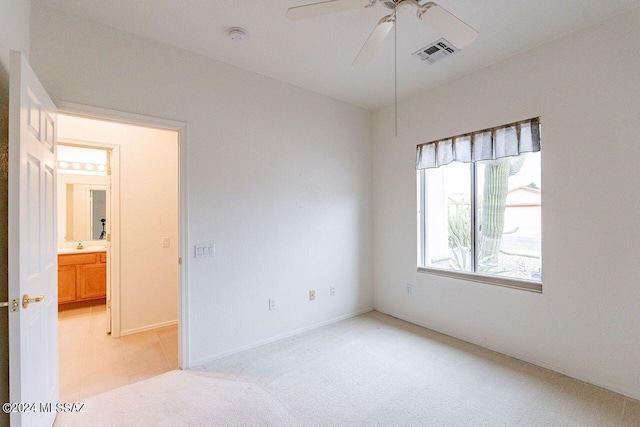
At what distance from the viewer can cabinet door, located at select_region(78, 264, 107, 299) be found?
4461mm

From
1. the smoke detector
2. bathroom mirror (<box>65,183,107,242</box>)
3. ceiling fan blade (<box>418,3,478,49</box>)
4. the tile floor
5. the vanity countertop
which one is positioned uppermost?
the smoke detector

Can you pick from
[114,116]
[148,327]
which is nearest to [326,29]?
[114,116]

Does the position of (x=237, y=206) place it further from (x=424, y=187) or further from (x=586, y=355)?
(x=586, y=355)

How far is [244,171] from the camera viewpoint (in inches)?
119

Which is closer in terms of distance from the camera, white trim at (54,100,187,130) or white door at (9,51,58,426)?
white door at (9,51,58,426)

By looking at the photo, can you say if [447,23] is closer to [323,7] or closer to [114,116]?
[323,7]

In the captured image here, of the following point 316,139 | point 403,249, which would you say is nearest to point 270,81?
point 316,139

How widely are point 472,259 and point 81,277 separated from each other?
216 inches

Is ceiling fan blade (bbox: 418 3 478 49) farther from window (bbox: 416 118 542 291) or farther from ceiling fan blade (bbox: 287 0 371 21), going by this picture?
window (bbox: 416 118 542 291)

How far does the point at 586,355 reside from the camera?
7.84 ft

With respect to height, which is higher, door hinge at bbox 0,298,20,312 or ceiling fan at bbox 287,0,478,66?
ceiling fan at bbox 287,0,478,66

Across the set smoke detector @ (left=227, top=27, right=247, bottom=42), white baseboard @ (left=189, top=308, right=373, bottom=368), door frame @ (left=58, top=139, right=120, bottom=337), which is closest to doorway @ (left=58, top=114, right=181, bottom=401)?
door frame @ (left=58, top=139, right=120, bottom=337)

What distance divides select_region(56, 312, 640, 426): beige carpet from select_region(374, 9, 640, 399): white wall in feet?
0.90

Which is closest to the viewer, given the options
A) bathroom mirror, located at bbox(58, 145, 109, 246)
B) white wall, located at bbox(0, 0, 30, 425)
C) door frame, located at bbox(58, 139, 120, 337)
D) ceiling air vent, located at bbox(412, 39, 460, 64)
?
white wall, located at bbox(0, 0, 30, 425)
